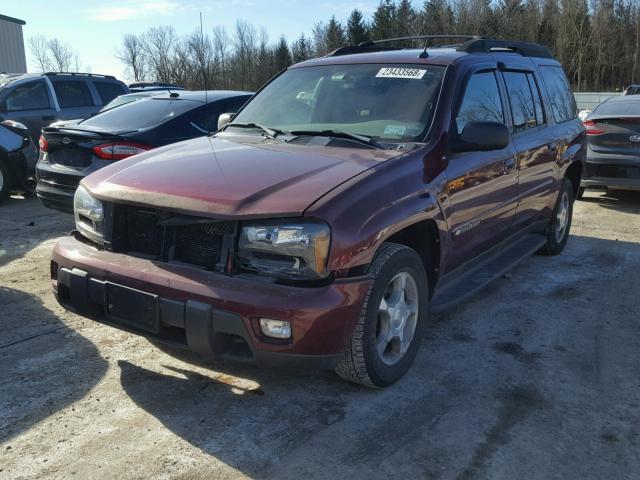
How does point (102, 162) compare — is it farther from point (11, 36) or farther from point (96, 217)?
point (11, 36)

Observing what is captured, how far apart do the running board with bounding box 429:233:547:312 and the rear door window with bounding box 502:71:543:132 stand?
1.01 meters

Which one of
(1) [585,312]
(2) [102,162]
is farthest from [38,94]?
(1) [585,312]

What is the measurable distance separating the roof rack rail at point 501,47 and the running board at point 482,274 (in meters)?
1.58

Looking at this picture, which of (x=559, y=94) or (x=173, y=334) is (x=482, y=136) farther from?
(x=559, y=94)

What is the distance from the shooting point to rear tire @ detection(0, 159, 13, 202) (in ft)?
28.8

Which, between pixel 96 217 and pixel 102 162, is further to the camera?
pixel 102 162

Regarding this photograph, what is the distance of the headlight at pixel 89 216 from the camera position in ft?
11.3

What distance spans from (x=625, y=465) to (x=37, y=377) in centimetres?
312

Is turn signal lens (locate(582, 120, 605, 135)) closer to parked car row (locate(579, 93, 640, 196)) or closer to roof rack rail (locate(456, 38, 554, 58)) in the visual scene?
parked car row (locate(579, 93, 640, 196))

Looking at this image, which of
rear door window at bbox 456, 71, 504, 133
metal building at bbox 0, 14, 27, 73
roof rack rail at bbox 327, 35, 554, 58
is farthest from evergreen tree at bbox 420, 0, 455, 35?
rear door window at bbox 456, 71, 504, 133

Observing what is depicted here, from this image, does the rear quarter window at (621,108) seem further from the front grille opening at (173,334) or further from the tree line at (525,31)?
the tree line at (525,31)

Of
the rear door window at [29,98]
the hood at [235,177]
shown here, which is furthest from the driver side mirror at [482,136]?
the rear door window at [29,98]

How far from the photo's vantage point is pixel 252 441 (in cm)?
295

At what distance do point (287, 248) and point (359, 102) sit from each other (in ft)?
5.46
